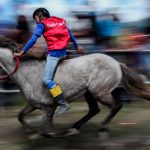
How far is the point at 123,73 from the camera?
7938mm

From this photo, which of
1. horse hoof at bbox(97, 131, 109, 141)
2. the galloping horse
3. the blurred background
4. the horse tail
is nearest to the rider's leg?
Result: the galloping horse

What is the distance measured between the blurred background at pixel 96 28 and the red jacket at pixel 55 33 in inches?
85.2

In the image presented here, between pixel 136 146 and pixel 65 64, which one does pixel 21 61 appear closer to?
pixel 65 64

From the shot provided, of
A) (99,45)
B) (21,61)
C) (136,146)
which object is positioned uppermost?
(21,61)

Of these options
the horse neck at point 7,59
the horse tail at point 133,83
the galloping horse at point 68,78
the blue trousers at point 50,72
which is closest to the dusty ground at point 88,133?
the galloping horse at point 68,78

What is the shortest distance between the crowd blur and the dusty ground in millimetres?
1229

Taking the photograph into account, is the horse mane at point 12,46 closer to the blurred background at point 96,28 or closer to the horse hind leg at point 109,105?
the horse hind leg at point 109,105

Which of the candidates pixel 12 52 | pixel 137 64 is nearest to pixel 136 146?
pixel 12 52

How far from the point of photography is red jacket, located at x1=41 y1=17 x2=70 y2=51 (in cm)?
744

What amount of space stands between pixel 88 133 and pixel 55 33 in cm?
174

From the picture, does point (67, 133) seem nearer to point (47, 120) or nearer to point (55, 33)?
point (47, 120)

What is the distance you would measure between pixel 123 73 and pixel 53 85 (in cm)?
117

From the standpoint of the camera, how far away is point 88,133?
815 centimetres

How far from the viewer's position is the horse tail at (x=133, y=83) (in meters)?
7.95
